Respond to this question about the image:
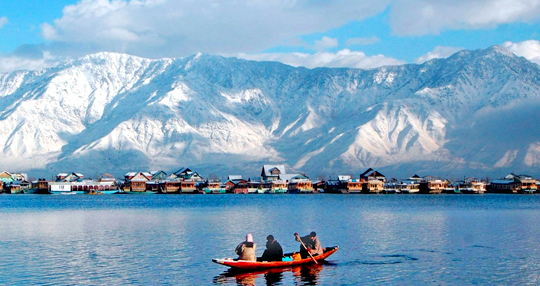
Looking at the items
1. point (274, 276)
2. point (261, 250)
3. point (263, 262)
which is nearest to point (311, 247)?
point (263, 262)

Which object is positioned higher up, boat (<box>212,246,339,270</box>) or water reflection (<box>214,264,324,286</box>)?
boat (<box>212,246,339,270</box>)

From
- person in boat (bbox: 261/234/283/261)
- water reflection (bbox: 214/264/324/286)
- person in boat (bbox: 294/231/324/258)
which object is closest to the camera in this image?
water reflection (bbox: 214/264/324/286)

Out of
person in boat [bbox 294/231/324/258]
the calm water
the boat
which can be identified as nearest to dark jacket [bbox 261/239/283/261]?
the boat

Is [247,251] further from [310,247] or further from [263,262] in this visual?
[310,247]

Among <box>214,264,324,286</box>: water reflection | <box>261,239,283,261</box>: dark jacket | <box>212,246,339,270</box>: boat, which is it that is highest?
<box>261,239,283,261</box>: dark jacket

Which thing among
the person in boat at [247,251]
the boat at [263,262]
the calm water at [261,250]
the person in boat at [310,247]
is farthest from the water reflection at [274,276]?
the person in boat at [310,247]

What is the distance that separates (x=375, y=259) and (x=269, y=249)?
8.26m

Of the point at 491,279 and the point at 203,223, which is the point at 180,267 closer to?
the point at 491,279

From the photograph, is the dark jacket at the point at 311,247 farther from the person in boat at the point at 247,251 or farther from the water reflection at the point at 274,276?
the person in boat at the point at 247,251

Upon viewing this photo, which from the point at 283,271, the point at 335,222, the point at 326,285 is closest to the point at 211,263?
the point at 283,271

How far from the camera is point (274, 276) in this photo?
41719mm

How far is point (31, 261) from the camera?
46000 mm

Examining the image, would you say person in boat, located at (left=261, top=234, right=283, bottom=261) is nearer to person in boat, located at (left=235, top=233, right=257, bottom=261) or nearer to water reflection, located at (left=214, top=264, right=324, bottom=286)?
water reflection, located at (left=214, top=264, right=324, bottom=286)

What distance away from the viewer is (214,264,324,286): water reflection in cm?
3981
